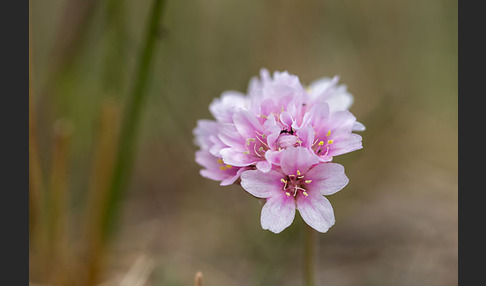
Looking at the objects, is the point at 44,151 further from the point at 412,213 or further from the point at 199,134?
the point at 412,213

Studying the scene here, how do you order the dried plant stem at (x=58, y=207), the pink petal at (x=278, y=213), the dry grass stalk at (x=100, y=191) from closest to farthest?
the pink petal at (x=278, y=213) < the dried plant stem at (x=58, y=207) < the dry grass stalk at (x=100, y=191)

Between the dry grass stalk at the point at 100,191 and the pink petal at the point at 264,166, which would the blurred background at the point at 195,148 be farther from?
the pink petal at the point at 264,166

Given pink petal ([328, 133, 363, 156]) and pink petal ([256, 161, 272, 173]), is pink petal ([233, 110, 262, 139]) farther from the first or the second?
pink petal ([328, 133, 363, 156])

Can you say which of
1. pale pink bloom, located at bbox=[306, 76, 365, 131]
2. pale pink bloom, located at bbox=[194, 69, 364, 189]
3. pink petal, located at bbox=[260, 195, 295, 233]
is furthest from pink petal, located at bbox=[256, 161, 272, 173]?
pale pink bloom, located at bbox=[306, 76, 365, 131]

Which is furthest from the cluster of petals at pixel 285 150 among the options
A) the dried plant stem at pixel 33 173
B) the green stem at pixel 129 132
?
the dried plant stem at pixel 33 173

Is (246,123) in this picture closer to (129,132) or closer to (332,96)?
(332,96)

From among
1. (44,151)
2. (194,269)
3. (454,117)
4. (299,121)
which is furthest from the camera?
(454,117)

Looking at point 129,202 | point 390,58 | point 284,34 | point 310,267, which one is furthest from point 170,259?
point 390,58
